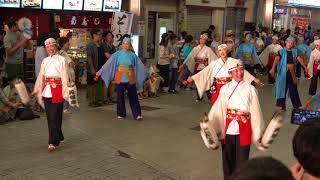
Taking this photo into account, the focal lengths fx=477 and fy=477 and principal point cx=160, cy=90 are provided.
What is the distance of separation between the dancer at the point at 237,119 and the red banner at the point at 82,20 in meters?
8.71

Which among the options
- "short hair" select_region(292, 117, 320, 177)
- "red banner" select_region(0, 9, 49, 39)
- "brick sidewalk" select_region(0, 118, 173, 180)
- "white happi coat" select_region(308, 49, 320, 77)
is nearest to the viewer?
"short hair" select_region(292, 117, 320, 177)

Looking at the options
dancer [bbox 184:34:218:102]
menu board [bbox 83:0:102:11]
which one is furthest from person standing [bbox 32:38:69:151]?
menu board [bbox 83:0:102:11]

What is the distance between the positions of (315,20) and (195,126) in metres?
21.5

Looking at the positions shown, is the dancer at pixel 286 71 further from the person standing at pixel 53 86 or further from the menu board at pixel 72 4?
the menu board at pixel 72 4

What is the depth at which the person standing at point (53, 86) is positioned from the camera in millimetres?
7012

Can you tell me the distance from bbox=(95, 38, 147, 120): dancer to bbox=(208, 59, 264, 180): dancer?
14.1 ft

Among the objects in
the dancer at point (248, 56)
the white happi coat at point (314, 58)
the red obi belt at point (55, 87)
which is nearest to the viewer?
the red obi belt at point (55, 87)

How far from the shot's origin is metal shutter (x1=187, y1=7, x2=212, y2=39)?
1808 centimetres

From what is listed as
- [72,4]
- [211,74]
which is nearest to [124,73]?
[211,74]

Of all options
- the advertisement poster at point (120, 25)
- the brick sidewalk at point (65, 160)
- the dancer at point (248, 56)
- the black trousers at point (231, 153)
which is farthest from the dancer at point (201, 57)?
the black trousers at point (231, 153)

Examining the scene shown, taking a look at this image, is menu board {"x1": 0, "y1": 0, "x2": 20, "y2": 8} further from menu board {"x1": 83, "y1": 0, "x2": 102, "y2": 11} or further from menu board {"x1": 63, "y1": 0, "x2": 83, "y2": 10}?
menu board {"x1": 83, "y1": 0, "x2": 102, "y2": 11}

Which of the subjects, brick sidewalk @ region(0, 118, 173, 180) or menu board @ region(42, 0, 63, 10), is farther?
menu board @ region(42, 0, 63, 10)

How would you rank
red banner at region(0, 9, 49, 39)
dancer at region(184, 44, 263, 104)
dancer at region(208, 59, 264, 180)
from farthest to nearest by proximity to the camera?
1. red banner at region(0, 9, 49, 39)
2. dancer at region(184, 44, 263, 104)
3. dancer at region(208, 59, 264, 180)

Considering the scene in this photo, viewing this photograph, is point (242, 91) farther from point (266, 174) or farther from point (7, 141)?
point (7, 141)
